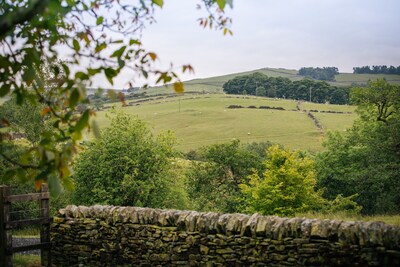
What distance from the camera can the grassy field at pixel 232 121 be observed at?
85.1 m

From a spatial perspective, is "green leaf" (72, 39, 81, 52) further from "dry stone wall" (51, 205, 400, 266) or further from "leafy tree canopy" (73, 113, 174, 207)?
"leafy tree canopy" (73, 113, 174, 207)

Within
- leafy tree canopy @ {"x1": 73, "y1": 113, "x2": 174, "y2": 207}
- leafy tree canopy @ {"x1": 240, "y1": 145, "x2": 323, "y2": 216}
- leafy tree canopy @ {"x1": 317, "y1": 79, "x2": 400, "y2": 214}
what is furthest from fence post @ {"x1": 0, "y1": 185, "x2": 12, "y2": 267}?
leafy tree canopy @ {"x1": 317, "y1": 79, "x2": 400, "y2": 214}

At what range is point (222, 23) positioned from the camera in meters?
4.94

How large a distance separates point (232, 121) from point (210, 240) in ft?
300

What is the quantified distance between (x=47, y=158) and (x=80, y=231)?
796 cm

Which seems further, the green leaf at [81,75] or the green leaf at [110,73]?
the green leaf at [110,73]

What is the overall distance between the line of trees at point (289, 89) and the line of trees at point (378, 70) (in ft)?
117

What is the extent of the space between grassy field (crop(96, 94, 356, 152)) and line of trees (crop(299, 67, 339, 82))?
54580mm

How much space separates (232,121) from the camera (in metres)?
99.7

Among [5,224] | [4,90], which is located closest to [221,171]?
[5,224]

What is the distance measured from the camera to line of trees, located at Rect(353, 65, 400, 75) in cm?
14880

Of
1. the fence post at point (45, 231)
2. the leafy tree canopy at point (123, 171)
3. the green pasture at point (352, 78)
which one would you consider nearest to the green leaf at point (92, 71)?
the fence post at point (45, 231)

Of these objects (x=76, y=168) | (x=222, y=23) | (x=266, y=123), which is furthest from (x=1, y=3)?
(x=266, y=123)

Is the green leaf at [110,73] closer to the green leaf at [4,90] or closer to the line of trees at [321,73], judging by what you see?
the green leaf at [4,90]
